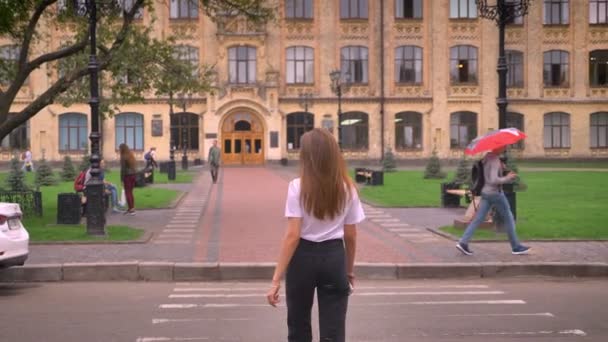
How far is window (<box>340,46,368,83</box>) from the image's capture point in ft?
173

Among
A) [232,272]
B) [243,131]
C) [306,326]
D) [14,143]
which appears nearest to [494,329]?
[306,326]

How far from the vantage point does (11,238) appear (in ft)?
32.6

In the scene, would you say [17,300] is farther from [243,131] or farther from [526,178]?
[243,131]

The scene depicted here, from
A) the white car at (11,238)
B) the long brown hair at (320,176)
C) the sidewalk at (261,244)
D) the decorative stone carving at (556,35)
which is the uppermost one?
the decorative stone carving at (556,35)

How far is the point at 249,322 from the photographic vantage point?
8.19m

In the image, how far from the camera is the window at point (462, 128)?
5378 centimetres

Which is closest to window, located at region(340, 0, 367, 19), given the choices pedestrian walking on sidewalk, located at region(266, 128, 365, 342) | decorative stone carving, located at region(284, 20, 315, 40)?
decorative stone carving, located at region(284, 20, 315, 40)

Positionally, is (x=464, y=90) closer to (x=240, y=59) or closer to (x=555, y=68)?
(x=555, y=68)

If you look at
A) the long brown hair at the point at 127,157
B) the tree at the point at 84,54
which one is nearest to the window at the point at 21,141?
the tree at the point at 84,54

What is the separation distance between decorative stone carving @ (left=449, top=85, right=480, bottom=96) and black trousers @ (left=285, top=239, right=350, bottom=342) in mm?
49518

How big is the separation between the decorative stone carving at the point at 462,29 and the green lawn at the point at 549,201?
18.7m

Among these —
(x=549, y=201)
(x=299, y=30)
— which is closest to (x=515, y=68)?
(x=299, y=30)

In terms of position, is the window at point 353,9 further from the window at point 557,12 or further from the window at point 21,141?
the window at point 21,141

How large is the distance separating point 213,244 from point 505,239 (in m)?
5.44
